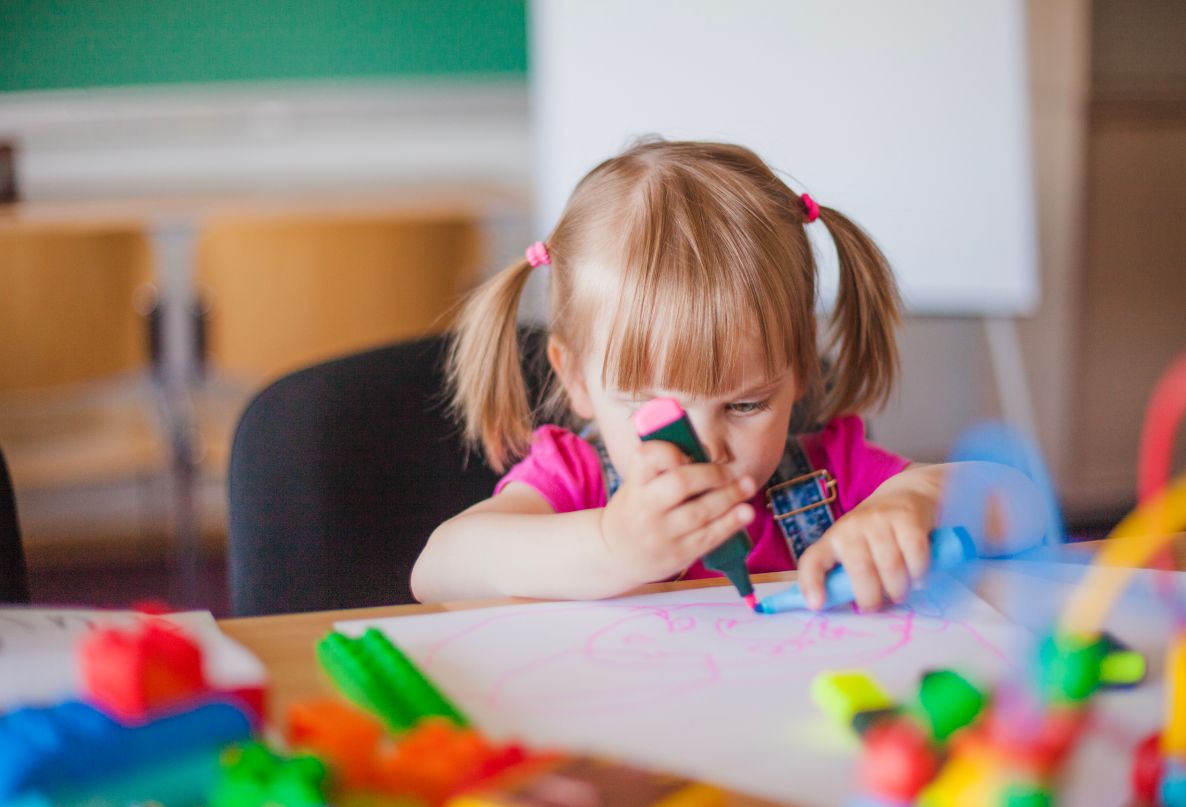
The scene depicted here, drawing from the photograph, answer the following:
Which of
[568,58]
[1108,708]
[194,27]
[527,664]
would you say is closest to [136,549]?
[194,27]

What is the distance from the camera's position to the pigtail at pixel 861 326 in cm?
89

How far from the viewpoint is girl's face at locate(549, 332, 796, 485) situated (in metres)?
0.75

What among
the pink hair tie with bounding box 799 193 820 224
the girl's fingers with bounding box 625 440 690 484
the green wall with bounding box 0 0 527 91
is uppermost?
the green wall with bounding box 0 0 527 91

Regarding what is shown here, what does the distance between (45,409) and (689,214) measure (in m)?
2.14

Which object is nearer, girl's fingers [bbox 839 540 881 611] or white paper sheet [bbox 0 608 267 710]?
white paper sheet [bbox 0 608 267 710]

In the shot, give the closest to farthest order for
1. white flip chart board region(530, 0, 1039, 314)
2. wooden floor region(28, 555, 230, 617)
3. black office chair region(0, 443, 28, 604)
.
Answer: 1. black office chair region(0, 443, 28, 604)
2. white flip chart board region(530, 0, 1039, 314)
3. wooden floor region(28, 555, 230, 617)

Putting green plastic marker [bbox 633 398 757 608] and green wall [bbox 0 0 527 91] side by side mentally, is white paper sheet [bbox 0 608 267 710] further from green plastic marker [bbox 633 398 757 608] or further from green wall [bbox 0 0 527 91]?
green wall [bbox 0 0 527 91]

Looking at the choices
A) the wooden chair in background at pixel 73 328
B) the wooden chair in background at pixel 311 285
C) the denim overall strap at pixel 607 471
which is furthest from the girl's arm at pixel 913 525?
the wooden chair in background at pixel 73 328

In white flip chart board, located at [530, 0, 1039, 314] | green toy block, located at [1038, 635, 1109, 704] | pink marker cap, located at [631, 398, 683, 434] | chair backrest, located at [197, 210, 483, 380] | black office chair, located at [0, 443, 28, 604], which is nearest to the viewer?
green toy block, located at [1038, 635, 1109, 704]

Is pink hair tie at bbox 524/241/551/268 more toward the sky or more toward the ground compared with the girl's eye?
more toward the sky

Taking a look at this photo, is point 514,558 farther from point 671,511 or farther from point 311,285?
point 311,285

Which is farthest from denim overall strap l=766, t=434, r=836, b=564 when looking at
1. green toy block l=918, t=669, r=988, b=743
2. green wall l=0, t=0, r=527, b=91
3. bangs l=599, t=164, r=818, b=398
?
green wall l=0, t=0, r=527, b=91

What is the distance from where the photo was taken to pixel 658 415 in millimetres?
566

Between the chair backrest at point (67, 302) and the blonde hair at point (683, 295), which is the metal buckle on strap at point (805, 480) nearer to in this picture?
the blonde hair at point (683, 295)
